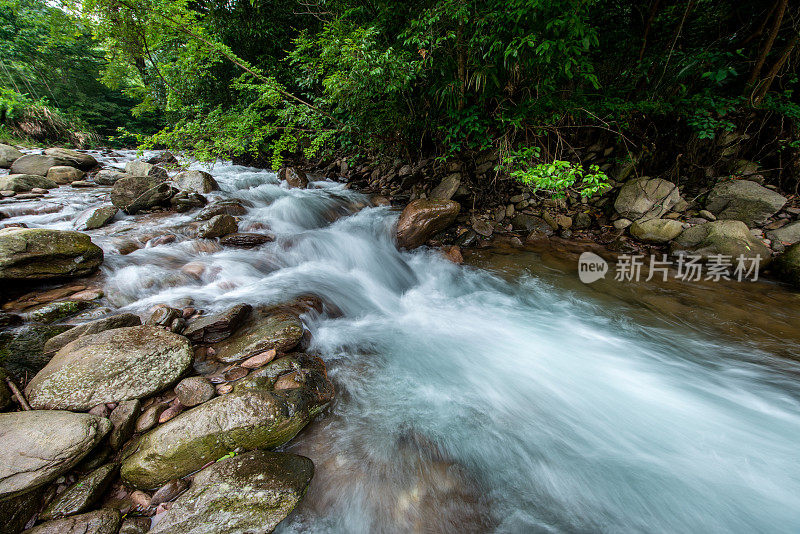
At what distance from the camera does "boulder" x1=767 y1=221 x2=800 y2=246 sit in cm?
443

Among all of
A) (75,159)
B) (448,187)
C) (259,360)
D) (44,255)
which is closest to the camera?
(259,360)

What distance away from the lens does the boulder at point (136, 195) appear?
5359 mm

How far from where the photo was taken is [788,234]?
4473mm

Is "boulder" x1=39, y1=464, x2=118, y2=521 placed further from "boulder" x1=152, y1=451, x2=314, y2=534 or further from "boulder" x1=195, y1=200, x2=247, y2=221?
"boulder" x1=195, y1=200, x2=247, y2=221

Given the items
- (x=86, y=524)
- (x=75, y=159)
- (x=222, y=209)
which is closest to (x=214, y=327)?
(x=86, y=524)

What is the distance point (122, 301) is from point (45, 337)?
71 cm

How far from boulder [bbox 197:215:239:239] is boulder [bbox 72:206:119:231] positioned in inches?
66.6

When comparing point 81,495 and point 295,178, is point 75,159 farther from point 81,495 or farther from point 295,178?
point 81,495

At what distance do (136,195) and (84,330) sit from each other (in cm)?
429

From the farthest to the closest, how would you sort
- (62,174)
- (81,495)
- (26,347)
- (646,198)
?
(62,174) < (646,198) < (26,347) < (81,495)

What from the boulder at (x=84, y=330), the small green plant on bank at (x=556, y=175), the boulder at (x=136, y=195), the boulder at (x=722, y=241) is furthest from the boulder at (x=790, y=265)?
the boulder at (x=136, y=195)

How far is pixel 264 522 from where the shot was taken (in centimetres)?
152

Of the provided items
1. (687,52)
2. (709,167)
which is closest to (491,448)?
A: (709,167)

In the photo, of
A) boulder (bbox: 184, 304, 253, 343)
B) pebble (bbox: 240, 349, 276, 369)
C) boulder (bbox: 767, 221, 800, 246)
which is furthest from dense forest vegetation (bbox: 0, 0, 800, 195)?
pebble (bbox: 240, 349, 276, 369)
